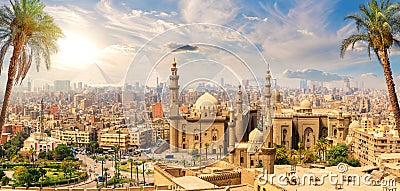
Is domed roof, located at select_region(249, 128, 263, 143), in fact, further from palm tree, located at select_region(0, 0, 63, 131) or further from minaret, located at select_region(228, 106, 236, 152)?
palm tree, located at select_region(0, 0, 63, 131)

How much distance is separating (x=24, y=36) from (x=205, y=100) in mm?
17075

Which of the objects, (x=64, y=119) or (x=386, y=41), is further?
(x=64, y=119)

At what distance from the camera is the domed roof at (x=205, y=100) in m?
22.1

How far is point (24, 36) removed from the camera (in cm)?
536

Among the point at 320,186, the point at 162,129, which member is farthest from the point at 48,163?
the point at 320,186

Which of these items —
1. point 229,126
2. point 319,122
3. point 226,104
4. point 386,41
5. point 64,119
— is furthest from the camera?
point 64,119

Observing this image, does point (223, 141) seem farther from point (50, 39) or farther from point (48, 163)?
point (50, 39)

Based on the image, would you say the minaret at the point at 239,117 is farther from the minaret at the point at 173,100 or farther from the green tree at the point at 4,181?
the green tree at the point at 4,181

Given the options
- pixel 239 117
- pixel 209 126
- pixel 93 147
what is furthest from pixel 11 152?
pixel 239 117

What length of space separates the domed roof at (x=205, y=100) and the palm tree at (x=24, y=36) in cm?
1665

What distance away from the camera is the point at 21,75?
563 centimetres

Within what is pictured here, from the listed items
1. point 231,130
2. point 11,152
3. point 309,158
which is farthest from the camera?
point 11,152

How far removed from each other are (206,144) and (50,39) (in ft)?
55.3

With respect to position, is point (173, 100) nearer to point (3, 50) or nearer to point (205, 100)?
point (205, 100)
